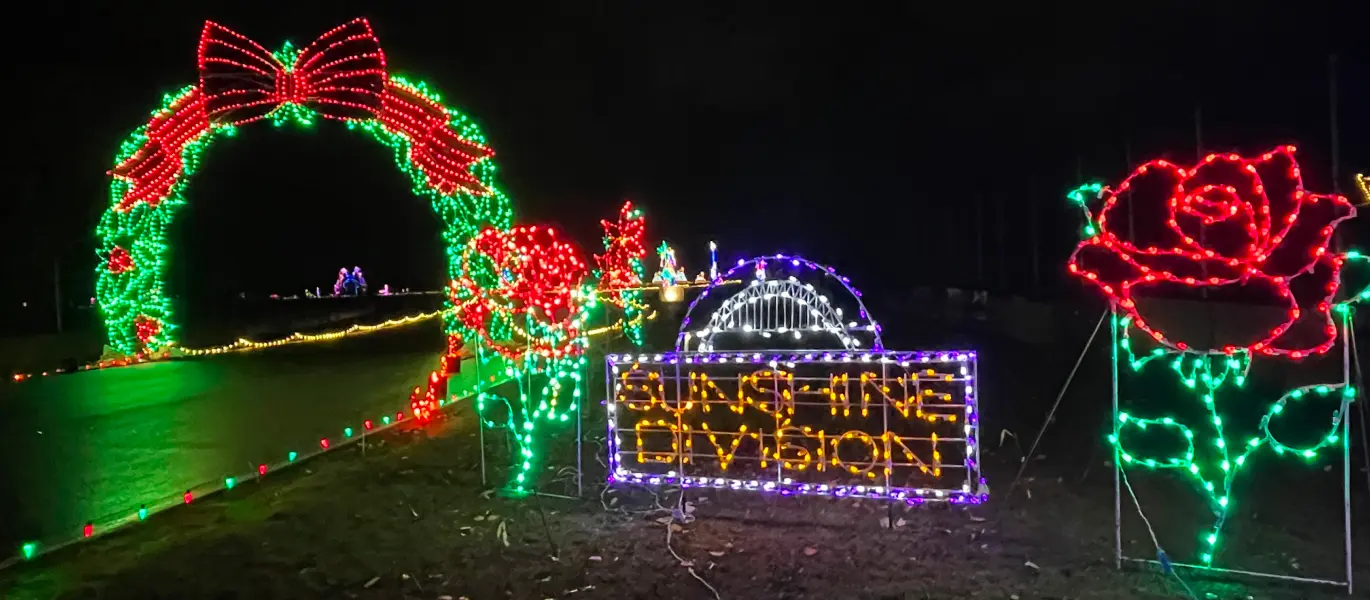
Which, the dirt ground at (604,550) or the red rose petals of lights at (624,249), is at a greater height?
the red rose petals of lights at (624,249)

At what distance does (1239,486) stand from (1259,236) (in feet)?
9.17

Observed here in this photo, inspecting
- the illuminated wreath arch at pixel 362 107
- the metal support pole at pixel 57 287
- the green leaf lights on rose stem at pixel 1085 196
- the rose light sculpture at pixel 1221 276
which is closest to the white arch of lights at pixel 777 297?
the rose light sculpture at pixel 1221 276

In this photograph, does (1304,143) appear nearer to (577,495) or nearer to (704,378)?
(704,378)

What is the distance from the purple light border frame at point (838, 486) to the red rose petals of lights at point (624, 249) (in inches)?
518

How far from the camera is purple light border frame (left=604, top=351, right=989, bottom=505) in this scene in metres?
5.71

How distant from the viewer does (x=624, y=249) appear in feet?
71.5

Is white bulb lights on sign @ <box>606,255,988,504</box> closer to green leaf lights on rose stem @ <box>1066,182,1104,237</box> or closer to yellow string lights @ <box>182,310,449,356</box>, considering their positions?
green leaf lights on rose stem @ <box>1066,182,1104,237</box>

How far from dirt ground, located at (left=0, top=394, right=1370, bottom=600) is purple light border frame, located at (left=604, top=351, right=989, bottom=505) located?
8.7 inches

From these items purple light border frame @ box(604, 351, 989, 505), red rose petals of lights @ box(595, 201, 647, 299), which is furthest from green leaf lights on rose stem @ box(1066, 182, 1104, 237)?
red rose petals of lights @ box(595, 201, 647, 299)

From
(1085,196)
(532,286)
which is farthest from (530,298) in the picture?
(1085,196)

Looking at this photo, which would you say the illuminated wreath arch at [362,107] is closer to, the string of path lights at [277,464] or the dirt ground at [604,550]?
the string of path lights at [277,464]

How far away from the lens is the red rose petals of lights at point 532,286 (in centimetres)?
766

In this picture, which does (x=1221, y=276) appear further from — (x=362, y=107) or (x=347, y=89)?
(x=347, y=89)

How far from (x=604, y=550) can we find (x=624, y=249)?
53.8ft
